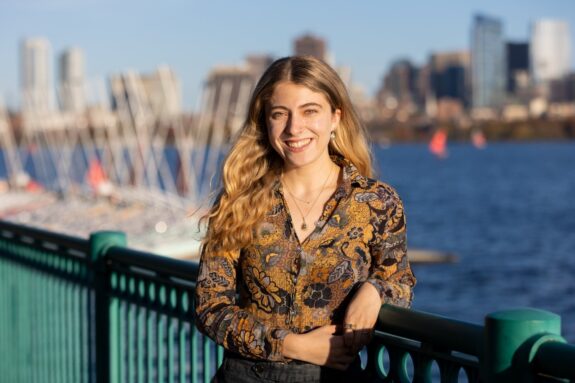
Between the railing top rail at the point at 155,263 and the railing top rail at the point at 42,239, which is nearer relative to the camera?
the railing top rail at the point at 155,263

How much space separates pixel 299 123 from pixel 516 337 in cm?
101

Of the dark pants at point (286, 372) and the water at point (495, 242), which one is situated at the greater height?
the dark pants at point (286, 372)

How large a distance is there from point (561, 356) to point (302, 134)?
3.65 ft

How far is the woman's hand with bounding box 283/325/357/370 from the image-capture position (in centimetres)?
283

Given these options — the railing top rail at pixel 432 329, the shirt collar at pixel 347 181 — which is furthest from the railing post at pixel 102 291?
the railing top rail at pixel 432 329

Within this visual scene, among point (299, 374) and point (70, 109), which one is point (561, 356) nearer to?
point (299, 374)

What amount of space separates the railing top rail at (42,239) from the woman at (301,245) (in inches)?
79.7

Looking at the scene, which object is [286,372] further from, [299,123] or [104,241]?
[104,241]

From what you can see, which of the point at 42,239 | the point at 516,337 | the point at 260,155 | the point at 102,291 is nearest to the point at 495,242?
the point at 42,239

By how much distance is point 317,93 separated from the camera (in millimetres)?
3014

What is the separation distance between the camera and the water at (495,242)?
29.0 meters

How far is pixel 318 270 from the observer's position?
288 cm

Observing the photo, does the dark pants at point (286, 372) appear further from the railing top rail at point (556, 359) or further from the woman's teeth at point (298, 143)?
the railing top rail at point (556, 359)

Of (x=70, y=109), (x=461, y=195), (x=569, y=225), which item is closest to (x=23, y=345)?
(x=70, y=109)
